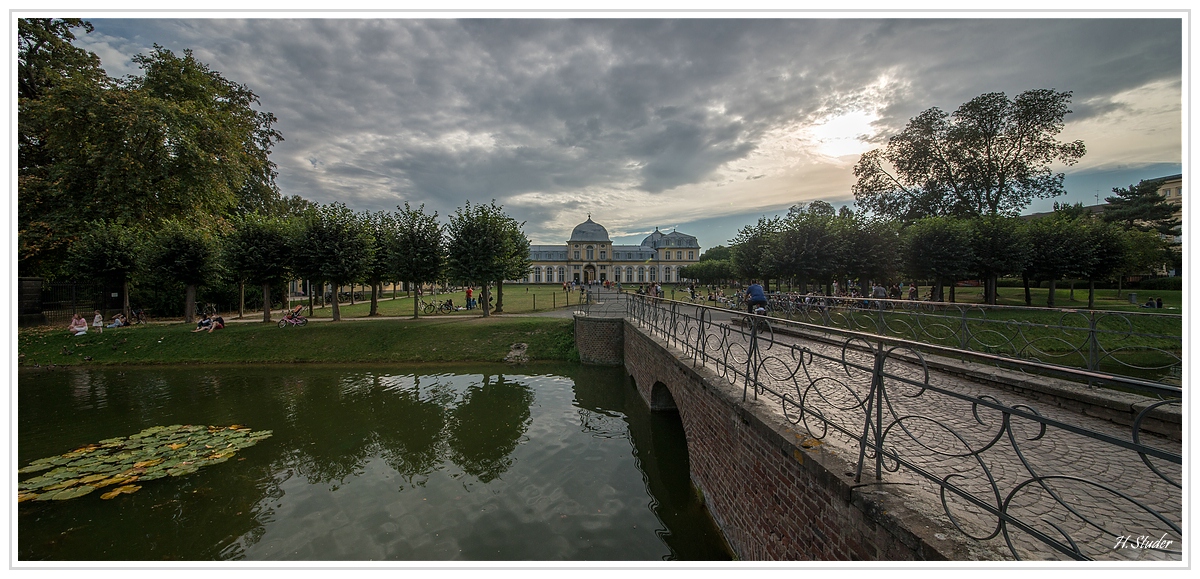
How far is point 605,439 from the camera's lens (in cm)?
923

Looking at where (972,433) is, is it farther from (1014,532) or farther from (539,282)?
(539,282)

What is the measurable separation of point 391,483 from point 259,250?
19281 millimetres

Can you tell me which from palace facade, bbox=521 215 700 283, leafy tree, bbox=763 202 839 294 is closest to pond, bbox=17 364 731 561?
leafy tree, bbox=763 202 839 294

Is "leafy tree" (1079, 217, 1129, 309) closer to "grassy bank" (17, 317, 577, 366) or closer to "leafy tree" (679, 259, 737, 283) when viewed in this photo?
"grassy bank" (17, 317, 577, 366)

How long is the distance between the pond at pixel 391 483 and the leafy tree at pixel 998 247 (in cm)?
2010

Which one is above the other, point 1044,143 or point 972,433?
point 1044,143

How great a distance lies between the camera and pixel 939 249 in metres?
21.3

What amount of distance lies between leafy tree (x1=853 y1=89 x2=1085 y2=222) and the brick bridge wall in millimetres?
29016

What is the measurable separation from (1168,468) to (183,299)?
3612 cm

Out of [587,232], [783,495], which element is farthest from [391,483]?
[587,232]

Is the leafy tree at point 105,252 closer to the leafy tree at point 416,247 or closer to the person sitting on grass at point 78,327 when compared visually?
the person sitting on grass at point 78,327

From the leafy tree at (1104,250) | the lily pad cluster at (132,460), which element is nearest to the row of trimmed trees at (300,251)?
the lily pad cluster at (132,460)

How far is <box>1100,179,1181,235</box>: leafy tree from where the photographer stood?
107 ft

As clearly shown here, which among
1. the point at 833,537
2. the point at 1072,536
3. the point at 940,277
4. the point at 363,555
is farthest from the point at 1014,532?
the point at 940,277
